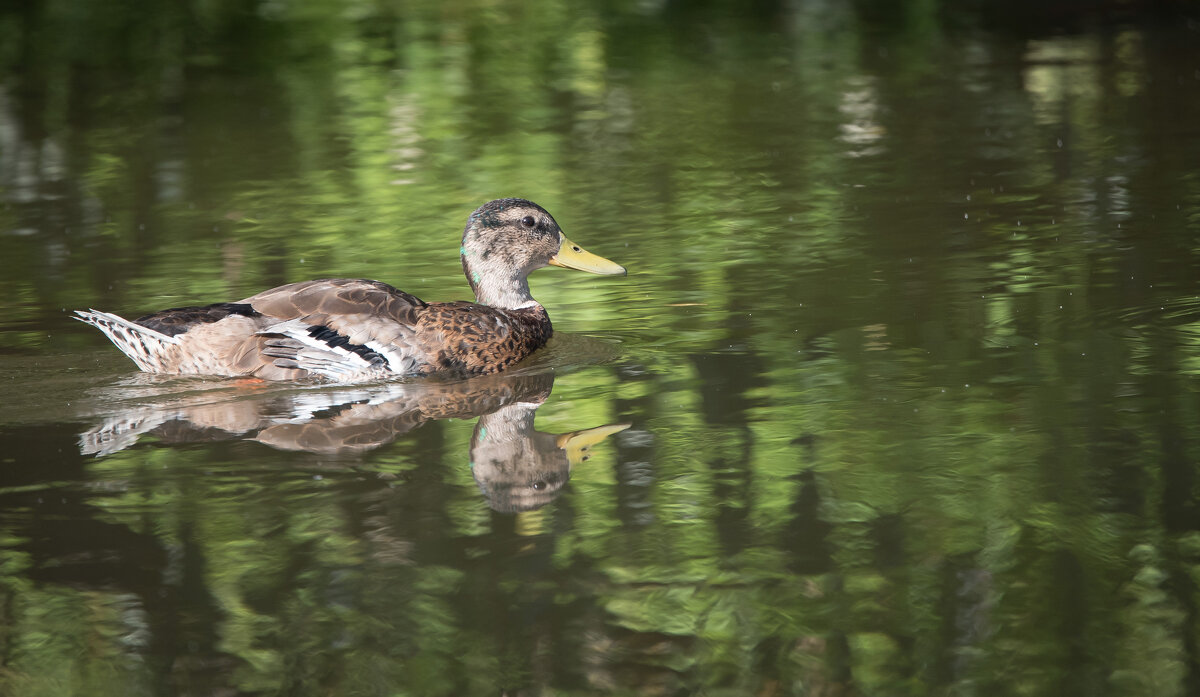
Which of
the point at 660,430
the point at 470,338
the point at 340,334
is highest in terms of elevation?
the point at 340,334

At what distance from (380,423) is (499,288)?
6.83 ft

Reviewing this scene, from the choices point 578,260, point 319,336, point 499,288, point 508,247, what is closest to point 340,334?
point 319,336

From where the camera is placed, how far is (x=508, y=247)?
8.81 metres

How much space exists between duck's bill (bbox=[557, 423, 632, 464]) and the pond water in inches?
0.8

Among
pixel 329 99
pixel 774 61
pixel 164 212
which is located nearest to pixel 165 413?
pixel 164 212

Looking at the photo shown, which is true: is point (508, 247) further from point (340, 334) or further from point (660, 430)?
point (660, 430)

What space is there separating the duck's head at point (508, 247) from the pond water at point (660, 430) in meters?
0.40

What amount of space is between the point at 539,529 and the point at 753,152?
9.04 metres

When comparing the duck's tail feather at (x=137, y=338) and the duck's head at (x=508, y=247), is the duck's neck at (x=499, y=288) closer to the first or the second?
the duck's head at (x=508, y=247)

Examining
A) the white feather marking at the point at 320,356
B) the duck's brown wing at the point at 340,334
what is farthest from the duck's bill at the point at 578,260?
the white feather marking at the point at 320,356

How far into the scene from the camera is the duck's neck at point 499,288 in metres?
8.78

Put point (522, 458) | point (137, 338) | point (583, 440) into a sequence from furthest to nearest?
1. point (137, 338)
2. point (583, 440)
3. point (522, 458)

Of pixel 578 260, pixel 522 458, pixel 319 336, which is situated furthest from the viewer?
pixel 578 260

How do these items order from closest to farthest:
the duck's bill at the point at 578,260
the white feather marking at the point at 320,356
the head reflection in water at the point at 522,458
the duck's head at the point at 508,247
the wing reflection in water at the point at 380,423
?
the head reflection in water at the point at 522,458, the wing reflection in water at the point at 380,423, the white feather marking at the point at 320,356, the duck's head at the point at 508,247, the duck's bill at the point at 578,260
